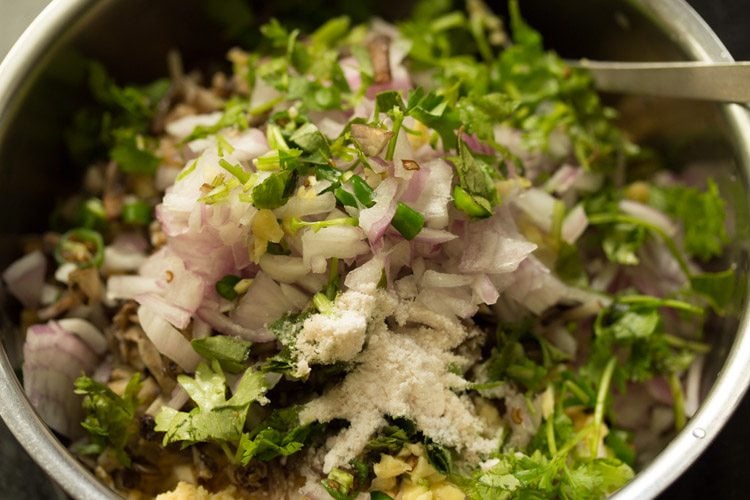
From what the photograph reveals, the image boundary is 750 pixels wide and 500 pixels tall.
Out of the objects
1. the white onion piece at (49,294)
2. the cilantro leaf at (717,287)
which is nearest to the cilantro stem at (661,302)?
the cilantro leaf at (717,287)

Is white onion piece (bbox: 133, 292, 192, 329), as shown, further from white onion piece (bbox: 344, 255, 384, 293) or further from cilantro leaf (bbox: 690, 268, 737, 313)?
cilantro leaf (bbox: 690, 268, 737, 313)

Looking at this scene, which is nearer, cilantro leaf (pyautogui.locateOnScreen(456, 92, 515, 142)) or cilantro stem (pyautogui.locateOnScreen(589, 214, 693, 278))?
cilantro leaf (pyautogui.locateOnScreen(456, 92, 515, 142))

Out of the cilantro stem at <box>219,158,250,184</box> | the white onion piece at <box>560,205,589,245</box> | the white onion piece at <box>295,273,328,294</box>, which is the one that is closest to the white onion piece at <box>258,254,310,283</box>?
the white onion piece at <box>295,273,328,294</box>

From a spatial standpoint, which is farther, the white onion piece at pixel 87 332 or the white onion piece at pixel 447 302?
the white onion piece at pixel 87 332

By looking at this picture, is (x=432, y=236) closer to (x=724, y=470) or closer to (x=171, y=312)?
(x=171, y=312)


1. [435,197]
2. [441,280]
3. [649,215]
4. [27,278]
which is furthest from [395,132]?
[27,278]

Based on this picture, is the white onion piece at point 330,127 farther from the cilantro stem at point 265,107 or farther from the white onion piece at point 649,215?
the white onion piece at point 649,215
